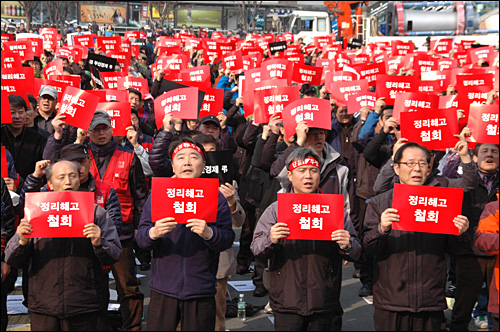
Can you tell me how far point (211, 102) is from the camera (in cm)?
806

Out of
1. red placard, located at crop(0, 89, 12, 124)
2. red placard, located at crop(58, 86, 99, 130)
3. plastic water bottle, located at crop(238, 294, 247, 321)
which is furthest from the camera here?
plastic water bottle, located at crop(238, 294, 247, 321)

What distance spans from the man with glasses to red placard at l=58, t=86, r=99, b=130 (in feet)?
9.74

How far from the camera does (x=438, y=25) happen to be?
3828 cm

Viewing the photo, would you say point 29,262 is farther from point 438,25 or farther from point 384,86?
point 438,25

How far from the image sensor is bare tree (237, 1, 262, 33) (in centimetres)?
6881

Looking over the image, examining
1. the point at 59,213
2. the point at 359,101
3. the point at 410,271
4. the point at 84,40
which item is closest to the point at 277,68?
the point at 359,101

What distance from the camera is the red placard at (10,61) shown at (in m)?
12.1

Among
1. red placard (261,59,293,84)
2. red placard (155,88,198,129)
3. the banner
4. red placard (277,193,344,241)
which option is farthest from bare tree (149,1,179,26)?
red placard (277,193,344,241)

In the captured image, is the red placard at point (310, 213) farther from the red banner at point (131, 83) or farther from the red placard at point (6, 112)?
the red banner at point (131, 83)

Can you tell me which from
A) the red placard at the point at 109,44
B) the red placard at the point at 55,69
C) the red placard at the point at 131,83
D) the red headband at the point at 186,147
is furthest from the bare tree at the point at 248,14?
the red headband at the point at 186,147

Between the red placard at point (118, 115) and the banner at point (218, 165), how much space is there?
4.37 ft

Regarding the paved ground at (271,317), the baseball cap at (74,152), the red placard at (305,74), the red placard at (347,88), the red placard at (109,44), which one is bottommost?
the paved ground at (271,317)

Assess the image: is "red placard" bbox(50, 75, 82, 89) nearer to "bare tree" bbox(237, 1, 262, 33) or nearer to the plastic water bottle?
the plastic water bottle

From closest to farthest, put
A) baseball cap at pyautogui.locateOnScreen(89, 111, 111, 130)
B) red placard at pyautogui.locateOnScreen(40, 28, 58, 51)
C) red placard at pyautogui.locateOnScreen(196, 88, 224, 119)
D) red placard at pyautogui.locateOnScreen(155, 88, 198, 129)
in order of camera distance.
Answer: baseball cap at pyautogui.locateOnScreen(89, 111, 111, 130) < red placard at pyautogui.locateOnScreen(155, 88, 198, 129) < red placard at pyautogui.locateOnScreen(196, 88, 224, 119) < red placard at pyautogui.locateOnScreen(40, 28, 58, 51)
